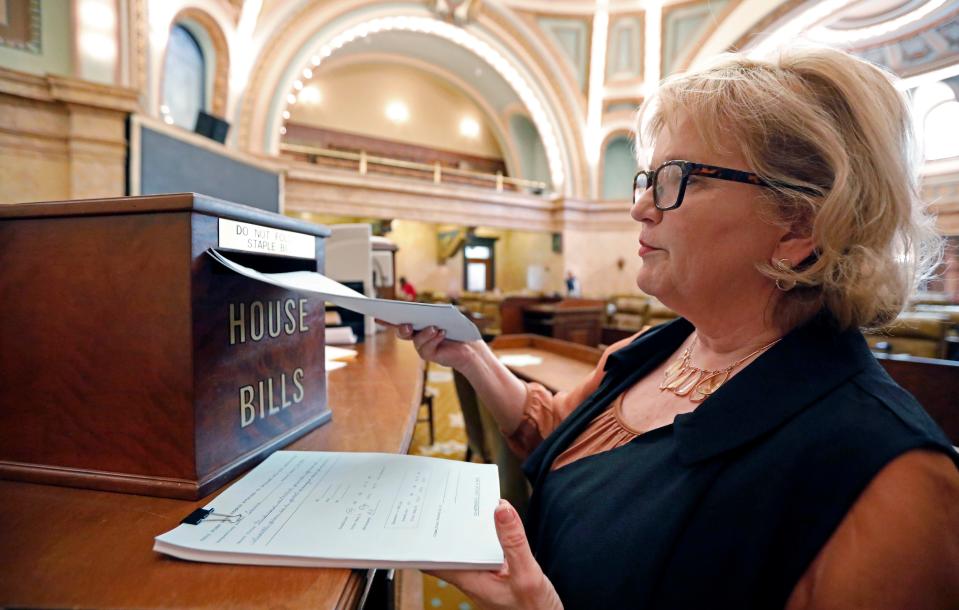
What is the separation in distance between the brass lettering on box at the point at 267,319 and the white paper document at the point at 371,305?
54 mm

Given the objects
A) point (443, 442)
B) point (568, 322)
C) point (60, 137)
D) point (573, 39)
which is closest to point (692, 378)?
point (443, 442)

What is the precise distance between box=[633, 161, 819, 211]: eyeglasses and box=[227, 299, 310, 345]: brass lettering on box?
25.1 inches

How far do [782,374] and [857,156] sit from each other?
1.09ft

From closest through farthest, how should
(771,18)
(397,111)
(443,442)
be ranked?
1. (443,442)
2. (771,18)
3. (397,111)

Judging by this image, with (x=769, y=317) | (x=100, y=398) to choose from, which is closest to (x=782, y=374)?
(x=769, y=317)

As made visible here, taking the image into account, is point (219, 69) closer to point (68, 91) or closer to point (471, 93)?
point (68, 91)

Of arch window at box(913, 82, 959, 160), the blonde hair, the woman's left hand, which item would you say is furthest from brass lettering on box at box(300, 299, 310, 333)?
arch window at box(913, 82, 959, 160)

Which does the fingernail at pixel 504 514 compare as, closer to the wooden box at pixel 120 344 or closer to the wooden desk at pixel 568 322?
the wooden box at pixel 120 344

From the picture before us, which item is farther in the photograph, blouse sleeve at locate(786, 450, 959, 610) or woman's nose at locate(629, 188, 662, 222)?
woman's nose at locate(629, 188, 662, 222)

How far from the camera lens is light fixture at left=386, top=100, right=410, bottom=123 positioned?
1363 centimetres

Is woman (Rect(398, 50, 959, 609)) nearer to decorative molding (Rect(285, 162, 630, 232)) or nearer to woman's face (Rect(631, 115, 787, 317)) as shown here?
woman's face (Rect(631, 115, 787, 317))

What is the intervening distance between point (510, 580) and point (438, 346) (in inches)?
23.1

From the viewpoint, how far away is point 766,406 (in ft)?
1.95

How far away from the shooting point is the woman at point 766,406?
0.48m
